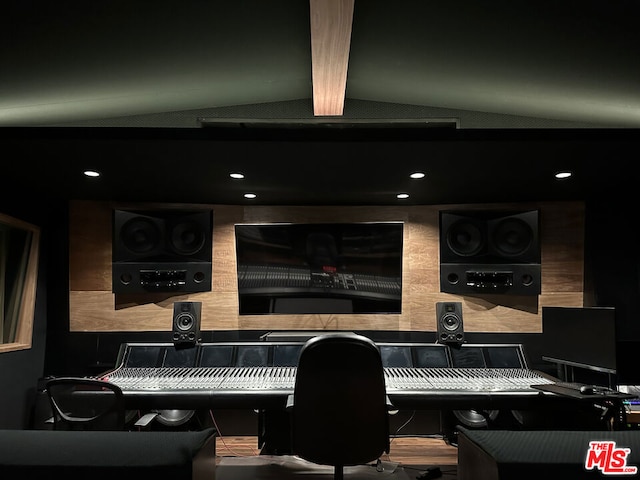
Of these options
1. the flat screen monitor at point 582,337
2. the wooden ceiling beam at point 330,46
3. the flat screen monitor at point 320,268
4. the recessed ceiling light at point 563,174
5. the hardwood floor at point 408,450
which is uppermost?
the wooden ceiling beam at point 330,46

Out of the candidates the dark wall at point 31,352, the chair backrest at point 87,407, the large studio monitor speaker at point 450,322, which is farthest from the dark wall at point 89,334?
the chair backrest at point 87,407

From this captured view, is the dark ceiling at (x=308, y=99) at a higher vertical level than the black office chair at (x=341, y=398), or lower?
higher

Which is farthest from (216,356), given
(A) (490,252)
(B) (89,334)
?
(A) (490,252)

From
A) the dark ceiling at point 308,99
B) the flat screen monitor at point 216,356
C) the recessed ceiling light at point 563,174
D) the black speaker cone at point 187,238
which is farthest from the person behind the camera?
the black speaker cone at point 187,238

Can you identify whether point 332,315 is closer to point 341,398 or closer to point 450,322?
point 450,322

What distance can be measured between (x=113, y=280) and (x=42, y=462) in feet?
9.51

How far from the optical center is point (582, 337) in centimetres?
324

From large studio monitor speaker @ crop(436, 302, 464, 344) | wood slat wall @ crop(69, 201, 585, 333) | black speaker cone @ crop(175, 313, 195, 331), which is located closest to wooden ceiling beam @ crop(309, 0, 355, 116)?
Answer: wood slat wall @ crop(69, 201, 585, 333)

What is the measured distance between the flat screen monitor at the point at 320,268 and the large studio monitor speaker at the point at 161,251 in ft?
1.12

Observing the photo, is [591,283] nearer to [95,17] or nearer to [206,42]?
[206,42]

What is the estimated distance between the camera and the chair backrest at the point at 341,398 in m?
2.21

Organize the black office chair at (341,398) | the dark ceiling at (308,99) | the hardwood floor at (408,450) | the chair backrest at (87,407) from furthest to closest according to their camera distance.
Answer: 1. the hardwood floor at (408,450)
2. the chair backrest at (87,407)
3. the dark ceiling at (308,99)
4. the black office chair at (341,398)

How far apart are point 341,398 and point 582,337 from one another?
1.95 m

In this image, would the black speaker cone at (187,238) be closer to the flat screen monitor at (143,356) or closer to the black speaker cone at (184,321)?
the black speaker cone at (184,321)
